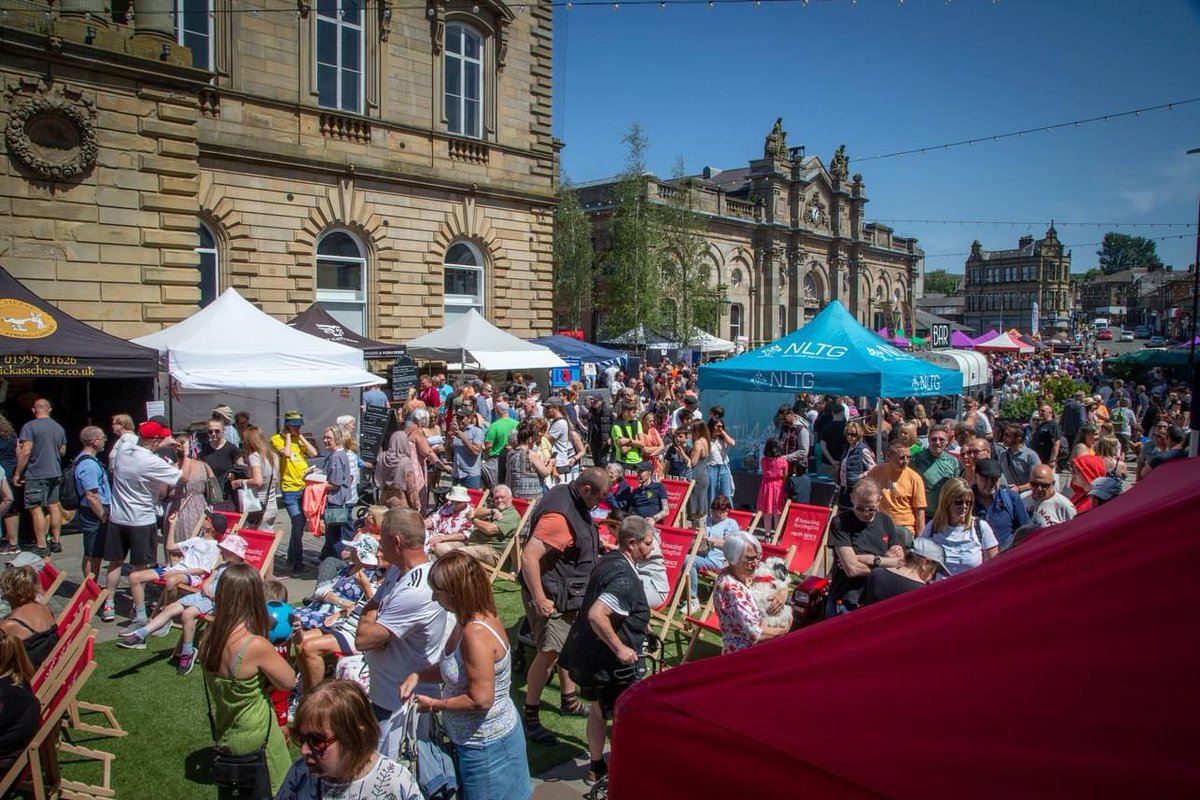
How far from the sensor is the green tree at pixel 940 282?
159625mm

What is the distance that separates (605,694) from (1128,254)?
362 ft

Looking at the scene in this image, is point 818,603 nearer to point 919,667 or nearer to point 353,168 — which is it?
point 919,667

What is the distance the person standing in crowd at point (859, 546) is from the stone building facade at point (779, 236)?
124 ft

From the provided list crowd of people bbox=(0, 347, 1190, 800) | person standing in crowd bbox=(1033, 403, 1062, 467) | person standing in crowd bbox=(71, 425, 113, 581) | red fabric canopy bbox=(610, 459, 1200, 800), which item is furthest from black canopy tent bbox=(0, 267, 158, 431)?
person standing in crowd bbox=(1033, 403, 1062, 467)

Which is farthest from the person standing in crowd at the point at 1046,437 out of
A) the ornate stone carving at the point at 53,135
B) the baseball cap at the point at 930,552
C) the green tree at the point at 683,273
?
the green tree at the point at 683,273

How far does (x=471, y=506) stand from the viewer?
9.00m

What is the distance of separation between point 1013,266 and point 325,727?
109851 mm

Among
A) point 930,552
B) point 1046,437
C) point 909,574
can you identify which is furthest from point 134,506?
point 1046,437

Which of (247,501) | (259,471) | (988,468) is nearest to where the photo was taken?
(988,468)

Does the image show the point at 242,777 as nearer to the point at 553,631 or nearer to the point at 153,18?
the point at 553,631

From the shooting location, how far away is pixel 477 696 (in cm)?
335

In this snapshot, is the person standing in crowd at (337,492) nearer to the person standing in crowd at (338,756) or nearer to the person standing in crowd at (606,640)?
the person standing in crowd at (606,640)

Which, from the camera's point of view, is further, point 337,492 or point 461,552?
point 337,492

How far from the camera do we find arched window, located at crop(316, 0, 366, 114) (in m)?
18.2
